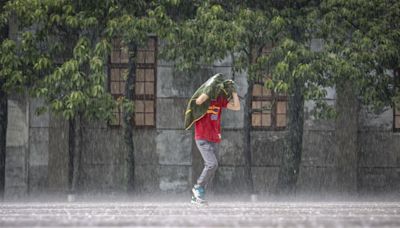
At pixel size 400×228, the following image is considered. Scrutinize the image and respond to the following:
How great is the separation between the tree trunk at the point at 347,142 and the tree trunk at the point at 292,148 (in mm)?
2346

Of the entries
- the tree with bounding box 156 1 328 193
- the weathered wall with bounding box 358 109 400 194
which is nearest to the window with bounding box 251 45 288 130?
the weathered wall with bounding box 358 109 400 194

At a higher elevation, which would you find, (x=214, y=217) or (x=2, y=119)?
(x=2, y=119)

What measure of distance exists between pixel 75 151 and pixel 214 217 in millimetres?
9907

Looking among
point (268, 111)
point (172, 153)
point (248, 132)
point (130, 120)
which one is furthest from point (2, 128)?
point (268, 111)

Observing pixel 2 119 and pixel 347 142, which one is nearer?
pixel 2 119

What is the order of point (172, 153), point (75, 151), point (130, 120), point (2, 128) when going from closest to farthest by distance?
point (2, 128)
point (130, 120)
point (75, 151)
point (172, 153)

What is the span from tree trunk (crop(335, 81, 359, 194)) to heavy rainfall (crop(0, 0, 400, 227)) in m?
0.03

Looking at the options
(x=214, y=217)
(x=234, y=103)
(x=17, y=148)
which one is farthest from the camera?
(x=17, y=148)

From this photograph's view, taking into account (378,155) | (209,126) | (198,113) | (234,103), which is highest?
(234,103)

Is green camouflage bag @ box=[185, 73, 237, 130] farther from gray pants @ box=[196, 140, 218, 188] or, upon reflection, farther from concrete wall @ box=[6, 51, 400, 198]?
concrete wall @ box=[6, 51, 400, 198]

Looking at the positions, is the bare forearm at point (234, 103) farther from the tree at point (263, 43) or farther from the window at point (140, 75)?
the window at point (140, 75)

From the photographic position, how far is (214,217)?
1241 cm

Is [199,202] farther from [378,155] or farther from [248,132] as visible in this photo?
[378,155]

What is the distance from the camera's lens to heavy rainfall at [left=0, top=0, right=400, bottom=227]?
15.4 m
